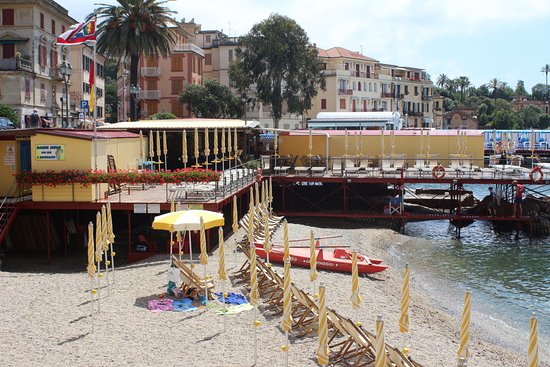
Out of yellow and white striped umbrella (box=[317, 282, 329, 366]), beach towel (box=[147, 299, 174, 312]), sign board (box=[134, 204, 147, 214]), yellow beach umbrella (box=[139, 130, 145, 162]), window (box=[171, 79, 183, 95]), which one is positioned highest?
window (box=[171, 79, 183, 95])

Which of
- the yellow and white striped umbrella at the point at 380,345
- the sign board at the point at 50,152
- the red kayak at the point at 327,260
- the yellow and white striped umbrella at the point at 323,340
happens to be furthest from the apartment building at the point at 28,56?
the yellow and white striped umbrella at the point at 380,345

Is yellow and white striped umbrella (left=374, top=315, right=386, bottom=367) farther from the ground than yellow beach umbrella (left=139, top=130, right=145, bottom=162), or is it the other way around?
yellow beach umbrella (left=139, top=130, right=145, bottom=162)

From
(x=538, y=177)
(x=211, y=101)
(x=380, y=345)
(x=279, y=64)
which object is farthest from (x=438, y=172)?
(x=211, y=101)

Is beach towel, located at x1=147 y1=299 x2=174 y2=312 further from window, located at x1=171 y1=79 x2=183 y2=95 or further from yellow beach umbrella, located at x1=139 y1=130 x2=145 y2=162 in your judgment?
window, located at x1=171 y1=79 x2=183 y2=95

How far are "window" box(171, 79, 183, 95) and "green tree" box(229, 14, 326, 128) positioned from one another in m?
8.88

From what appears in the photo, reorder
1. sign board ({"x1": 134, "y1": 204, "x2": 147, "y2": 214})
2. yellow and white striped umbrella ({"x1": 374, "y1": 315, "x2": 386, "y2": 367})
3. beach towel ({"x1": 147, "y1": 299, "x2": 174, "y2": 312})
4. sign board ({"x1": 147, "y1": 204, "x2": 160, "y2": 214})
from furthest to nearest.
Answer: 1. sign board ({"x1": 134, "y1": 204, "x2": 147, "y2": 214})
2. sign board ({"x1": 147, "y1": 204, "x2": 160, "y2": 214})
3. beach towel ({"x1": 147, "y1": 299, "x2": 174, "y2": 312})
4. yellow and white striped umbrella ({"x1": 374, "y1": 315, "x2": 386, "y2": 367})

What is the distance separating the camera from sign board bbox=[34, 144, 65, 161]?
29.0 metres

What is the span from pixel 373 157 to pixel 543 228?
1150 cm

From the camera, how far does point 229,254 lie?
2823 centimetres

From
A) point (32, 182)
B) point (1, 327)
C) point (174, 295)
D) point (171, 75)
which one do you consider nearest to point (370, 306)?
point (174, 295)

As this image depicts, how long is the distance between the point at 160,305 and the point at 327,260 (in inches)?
352

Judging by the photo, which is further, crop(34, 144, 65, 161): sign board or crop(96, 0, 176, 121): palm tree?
crop(96, 0, 176, 121): palm tree

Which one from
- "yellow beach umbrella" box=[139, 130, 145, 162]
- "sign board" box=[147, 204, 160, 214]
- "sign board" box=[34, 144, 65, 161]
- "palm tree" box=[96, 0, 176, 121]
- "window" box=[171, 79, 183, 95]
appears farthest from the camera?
"window" box=[171, 79, 183, 95]

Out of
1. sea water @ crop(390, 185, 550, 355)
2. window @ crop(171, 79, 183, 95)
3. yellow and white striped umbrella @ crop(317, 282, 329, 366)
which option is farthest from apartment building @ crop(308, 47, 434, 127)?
yellow and white striped umbrella @ crop(317, 282, 329, 366)
